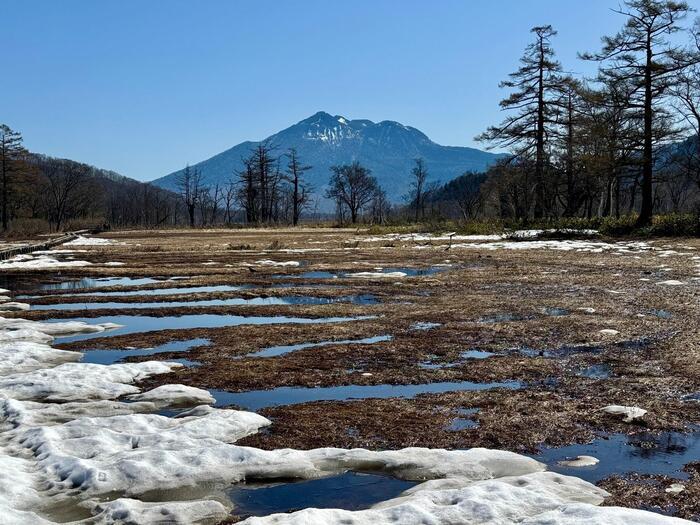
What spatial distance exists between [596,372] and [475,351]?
72.7 inches

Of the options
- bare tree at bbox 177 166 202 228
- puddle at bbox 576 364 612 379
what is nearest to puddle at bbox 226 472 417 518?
puddle at bbox 576 364 612 379

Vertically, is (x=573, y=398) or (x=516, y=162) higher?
(x=516, y=162)

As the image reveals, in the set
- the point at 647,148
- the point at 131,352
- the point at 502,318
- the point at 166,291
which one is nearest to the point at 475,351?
the point at 502,318

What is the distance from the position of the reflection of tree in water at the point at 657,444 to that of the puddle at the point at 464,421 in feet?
4.59

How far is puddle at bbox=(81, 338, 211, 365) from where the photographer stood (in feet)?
28.4

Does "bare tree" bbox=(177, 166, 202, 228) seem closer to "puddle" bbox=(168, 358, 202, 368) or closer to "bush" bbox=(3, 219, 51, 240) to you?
"bush" bbox=(3, 219, 51, 240)

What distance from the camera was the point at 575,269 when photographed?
1870cm

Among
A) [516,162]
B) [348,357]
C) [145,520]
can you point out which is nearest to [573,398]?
[348,357]

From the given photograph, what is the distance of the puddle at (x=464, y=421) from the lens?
5.55m

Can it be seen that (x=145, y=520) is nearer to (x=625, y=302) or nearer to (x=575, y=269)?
(x=625, y=302)

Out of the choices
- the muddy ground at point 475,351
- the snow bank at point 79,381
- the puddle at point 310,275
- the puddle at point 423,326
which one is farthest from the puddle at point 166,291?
the snow bank at point 79,381

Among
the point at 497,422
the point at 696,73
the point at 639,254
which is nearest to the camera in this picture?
the point at 497,422

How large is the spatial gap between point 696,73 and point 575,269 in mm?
20624

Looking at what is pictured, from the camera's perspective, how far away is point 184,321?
11945mm
